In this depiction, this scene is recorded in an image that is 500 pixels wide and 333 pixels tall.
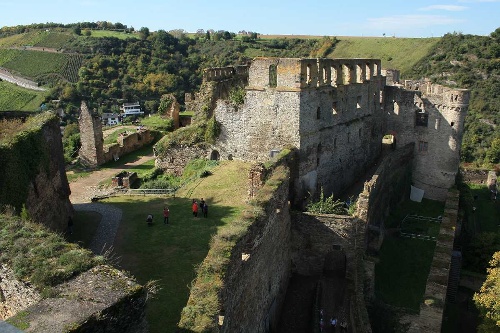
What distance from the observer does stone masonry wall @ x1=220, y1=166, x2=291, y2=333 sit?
1052 cm

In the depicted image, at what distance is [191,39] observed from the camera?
297ft

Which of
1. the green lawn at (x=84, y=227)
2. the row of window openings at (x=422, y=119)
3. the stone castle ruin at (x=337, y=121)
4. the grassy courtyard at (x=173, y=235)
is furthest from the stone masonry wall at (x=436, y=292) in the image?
the green lawn at (x=84, y=227)

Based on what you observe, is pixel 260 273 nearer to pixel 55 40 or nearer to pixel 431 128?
pixel 431 128

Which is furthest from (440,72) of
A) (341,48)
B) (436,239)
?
(436,239)

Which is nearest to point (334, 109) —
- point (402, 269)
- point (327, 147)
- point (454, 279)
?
point (327, 147)

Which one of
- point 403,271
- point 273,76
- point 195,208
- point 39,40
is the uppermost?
point 39,40

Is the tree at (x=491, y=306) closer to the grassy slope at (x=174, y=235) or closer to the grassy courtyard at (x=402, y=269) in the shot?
the grassy courtyard at (x=402, y=269)

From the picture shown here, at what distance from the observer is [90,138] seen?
2688 cm

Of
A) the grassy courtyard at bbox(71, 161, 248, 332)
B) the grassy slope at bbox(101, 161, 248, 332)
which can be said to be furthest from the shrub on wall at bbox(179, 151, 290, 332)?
the grassy slope at bbox(101, 161, 248, 332)

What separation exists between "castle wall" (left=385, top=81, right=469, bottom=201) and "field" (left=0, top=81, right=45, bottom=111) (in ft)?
148

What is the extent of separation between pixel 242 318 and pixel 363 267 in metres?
7.10

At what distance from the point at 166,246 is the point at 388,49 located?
74.1m

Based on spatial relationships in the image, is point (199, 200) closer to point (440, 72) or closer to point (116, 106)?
point (116, 106)

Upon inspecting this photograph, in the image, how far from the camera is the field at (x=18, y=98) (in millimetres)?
56494
